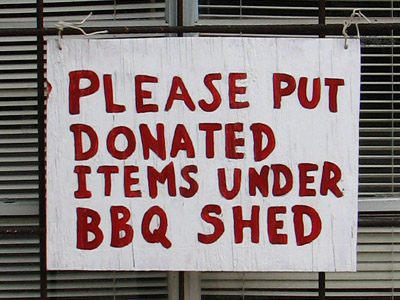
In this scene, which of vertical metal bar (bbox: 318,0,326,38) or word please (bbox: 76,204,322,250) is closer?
word please (bbox: 76,204,322,250)

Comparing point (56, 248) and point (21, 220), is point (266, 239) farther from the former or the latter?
point (21, 220)

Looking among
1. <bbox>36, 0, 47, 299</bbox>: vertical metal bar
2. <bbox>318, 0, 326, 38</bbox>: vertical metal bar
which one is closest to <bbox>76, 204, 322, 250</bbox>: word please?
<bbox>36, 0, 47, 299</bbox>: vertical metal bar

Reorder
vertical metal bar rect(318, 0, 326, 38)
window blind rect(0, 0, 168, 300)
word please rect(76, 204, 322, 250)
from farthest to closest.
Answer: window blind rect(0, 0, 168, 300)
vertical metal bar rect(318, 0, 326, 38)
word please rect(76, 204, 322, 250)

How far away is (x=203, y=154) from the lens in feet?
5.55

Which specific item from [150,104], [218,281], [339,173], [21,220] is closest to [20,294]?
[21,220]

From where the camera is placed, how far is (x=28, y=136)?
1941 mm

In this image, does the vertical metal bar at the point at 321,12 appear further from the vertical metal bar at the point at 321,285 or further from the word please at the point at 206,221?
the vertical metal bar at the point at 321,285

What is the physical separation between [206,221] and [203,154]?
0.58ft

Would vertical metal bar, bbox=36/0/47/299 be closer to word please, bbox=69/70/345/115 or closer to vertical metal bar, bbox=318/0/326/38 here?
word please, bbox=69/70/345/115

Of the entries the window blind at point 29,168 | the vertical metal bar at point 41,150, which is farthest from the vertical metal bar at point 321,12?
the vertical metal bar at point 41,150

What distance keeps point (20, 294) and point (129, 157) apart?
2.00ft

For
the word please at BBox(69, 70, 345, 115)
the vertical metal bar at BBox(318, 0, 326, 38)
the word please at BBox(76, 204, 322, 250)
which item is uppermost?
the vertical metal bar at BBox(318, 0, 326, 38)

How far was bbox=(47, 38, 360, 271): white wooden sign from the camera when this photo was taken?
5.49 ft

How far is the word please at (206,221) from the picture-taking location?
1.67m
